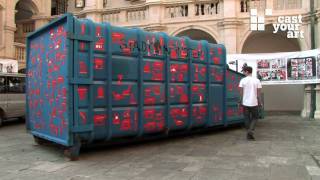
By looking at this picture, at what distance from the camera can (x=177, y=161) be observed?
6887 millimetres

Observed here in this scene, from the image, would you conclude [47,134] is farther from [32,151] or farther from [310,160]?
[310,160]

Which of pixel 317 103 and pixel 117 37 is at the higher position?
pixel 117 37

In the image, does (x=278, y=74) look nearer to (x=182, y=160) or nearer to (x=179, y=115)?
(x=179, y=115)

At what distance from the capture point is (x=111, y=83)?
7660 millimetres

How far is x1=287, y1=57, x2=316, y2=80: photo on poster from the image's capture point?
1457 centimetres

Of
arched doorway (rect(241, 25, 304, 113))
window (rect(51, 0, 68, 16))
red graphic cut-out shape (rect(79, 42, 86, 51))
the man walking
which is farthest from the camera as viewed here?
window (rect(51, 0, 68, 16))

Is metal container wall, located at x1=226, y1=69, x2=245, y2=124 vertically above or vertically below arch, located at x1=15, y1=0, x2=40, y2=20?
below

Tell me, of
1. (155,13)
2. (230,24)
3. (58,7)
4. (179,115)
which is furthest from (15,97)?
(58,7)

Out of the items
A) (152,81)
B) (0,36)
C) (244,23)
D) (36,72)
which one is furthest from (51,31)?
(0,36)

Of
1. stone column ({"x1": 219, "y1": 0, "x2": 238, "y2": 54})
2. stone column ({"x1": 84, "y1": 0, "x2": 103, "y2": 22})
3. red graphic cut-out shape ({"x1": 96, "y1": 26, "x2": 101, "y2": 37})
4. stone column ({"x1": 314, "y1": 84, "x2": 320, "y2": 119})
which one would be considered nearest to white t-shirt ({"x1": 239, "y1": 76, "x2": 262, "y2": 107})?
red graphic cut-out shape ({"x1": 96, "y1": 26, "x2": 101, "y2": 37})

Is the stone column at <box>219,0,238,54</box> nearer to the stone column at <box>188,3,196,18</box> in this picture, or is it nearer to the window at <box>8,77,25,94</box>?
the stone column at <box>188,3,196,18</box>

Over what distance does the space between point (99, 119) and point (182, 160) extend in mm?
1778

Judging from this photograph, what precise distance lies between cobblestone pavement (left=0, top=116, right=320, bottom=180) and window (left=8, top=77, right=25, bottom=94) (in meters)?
4.20

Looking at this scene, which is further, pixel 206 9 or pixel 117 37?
pixel 206 9
